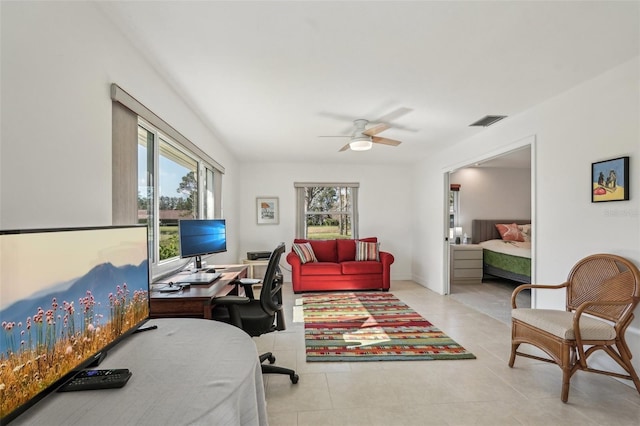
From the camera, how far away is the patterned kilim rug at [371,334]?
9.22ft

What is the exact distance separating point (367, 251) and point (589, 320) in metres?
3.61

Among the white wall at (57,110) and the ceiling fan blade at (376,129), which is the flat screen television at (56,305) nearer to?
the white wall at (57,110)

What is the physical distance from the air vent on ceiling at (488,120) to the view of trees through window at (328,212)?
308 centimetres

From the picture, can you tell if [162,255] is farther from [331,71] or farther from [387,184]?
[387,184]

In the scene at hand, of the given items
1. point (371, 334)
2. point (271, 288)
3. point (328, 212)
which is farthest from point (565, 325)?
point (328, 212)

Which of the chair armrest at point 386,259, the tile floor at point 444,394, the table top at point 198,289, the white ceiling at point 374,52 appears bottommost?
the tile floor at point 444,394

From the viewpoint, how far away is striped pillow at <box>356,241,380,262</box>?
223 inches

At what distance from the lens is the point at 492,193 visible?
6859 mm

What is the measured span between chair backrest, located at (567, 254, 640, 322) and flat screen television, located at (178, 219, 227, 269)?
3.19 m

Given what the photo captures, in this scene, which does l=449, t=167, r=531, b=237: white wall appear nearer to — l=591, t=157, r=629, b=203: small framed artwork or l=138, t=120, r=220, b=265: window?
l=591, t=157, r=629, b=203: small framed artwork

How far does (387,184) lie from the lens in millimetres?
6461

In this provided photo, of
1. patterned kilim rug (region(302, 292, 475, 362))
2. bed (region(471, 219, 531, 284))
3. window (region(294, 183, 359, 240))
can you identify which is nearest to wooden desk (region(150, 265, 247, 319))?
patterned kilim rug (region(302, 292, 475, 362))

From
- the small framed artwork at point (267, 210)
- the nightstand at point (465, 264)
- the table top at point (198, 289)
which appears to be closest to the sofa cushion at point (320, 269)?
the small framed artwork at point (267, 210)

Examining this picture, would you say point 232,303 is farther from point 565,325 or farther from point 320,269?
point 320,269
